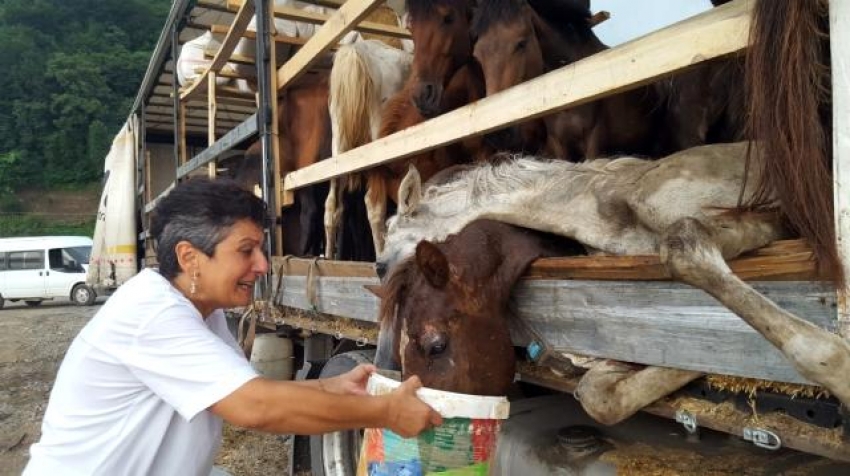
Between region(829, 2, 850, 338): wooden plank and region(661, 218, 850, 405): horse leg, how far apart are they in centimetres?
6

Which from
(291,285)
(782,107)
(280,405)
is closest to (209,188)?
(280,405)

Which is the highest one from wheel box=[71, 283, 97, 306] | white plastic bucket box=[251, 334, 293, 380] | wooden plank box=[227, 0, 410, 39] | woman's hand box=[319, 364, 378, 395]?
wooden plank box=[227, 0, 410, 39]

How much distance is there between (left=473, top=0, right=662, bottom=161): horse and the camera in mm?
3449

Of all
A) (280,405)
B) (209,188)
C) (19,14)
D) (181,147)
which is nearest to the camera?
(280,405)

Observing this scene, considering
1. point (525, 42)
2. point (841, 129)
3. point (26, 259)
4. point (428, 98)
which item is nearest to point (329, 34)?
point (428, 98)

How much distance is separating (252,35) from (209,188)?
14.3 feet

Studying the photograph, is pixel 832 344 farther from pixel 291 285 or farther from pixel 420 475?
pixel 291 285

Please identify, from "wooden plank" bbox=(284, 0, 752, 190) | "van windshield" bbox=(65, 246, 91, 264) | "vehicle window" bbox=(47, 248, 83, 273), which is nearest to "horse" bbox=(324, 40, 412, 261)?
"wooden plank" bbox=(284, 0, 752, 190)

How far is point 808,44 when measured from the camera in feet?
4.08

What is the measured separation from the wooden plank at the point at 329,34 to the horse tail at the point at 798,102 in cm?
205

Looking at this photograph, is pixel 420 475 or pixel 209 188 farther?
pixel 209 188

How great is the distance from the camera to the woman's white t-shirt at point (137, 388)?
148 centimetres

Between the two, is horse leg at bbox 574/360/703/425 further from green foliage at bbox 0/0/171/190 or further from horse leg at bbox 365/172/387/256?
green foliage at bbox 0/0/171/190

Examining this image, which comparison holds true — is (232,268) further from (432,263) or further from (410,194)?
(410,194)
